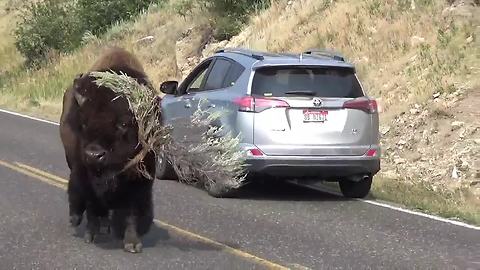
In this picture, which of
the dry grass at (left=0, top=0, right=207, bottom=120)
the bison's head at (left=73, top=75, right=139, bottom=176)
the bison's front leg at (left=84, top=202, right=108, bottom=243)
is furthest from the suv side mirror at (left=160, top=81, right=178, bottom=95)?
the dry grass at (left=0, top=0, right=207, bottom=120)

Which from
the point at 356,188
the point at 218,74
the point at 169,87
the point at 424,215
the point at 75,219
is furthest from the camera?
the point at 169,87

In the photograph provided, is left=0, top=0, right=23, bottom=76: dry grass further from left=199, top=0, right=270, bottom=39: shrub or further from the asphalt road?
the asphalt road

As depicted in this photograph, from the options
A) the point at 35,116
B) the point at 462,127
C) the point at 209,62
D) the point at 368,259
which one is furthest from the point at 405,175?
the point at 35,116

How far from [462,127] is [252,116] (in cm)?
550

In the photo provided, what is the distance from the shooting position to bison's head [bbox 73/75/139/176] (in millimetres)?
7477

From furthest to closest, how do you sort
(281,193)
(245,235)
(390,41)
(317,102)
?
1. (390,41)
2. (281,193)
3. (317,102)
4. (245,235)

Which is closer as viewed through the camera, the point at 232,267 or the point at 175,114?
the point at 232,267

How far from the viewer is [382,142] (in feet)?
54.3

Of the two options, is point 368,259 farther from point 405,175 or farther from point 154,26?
point 154,26

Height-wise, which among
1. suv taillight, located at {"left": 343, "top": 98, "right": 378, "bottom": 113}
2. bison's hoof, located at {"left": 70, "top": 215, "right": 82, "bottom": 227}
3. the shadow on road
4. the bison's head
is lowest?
the shadow on road

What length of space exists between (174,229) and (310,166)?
8.41 feet

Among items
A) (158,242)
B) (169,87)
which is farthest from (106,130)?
(169,87)

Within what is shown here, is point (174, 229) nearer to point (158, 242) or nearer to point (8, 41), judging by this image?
point (158, 242)

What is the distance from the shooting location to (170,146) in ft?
26.2
